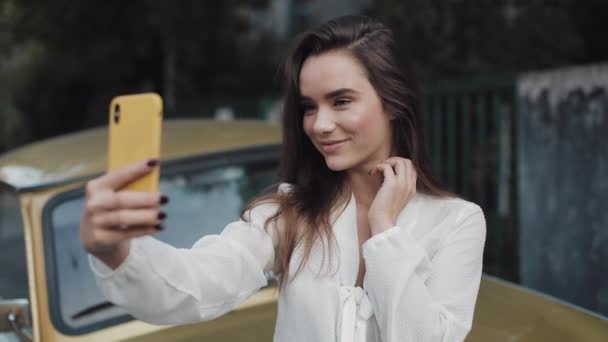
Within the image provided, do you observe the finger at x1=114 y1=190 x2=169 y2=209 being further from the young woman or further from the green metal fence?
the green metal fence

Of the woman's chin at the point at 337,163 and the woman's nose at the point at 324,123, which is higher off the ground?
the woman's nose at the point at 324,123

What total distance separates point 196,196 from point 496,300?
1289mm

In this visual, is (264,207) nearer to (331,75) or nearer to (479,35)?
(331,75)

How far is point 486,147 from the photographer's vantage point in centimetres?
491

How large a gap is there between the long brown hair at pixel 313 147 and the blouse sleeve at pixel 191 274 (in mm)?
64

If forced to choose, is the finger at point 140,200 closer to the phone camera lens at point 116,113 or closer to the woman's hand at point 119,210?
the woman's hand at point 119,210

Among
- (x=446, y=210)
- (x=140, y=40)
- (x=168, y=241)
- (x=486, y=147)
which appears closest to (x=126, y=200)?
(x=446, y=210)

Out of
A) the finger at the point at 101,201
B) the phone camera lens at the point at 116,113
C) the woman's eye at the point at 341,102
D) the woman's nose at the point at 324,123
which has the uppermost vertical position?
the phone camera lens at the point at 116,113

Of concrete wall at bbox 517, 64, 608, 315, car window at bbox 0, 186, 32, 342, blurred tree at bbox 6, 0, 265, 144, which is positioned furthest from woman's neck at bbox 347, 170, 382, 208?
blurred tree at bbox 6, 0, 265, 144

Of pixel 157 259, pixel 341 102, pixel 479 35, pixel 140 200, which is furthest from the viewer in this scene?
pixel 479 35

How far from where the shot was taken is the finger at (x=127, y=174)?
111cm

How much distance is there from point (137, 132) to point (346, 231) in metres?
0.78

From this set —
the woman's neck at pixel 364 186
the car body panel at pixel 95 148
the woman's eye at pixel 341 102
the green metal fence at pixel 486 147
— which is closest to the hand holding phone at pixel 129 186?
the woman's eye at pixel 341 102

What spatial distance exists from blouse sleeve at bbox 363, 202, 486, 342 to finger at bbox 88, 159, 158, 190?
24.5 inches
